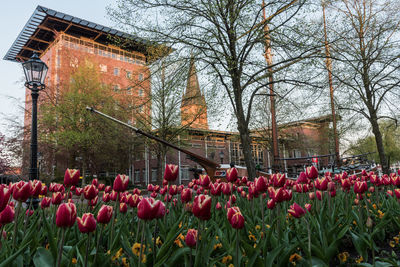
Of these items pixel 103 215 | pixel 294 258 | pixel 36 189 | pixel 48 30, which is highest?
pixel 48 30

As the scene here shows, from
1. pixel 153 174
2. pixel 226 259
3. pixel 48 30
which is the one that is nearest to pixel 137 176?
pixel 153 174

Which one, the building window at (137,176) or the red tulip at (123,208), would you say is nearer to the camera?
the red tulip at (123,208)

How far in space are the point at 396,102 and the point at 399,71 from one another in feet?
6.19

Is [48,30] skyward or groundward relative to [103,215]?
skyward

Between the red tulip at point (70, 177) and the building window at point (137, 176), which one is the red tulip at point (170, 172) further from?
the building window at point (137, 176)

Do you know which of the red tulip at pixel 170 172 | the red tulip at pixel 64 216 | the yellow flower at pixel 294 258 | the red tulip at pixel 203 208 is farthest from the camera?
the red tulip at pixel 170 172

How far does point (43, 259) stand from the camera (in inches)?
69.1

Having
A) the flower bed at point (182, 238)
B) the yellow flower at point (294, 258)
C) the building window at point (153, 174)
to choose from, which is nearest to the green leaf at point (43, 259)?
the flower bed at point (182, 238)

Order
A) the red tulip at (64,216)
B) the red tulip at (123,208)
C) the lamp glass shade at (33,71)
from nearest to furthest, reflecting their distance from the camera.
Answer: the red tulip at (64,216) → the red tulip at (123,208) → the lamp glass shade at (33,71)

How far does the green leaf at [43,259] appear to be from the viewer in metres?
1.71

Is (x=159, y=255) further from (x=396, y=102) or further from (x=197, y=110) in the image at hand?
(x=197, y=110)

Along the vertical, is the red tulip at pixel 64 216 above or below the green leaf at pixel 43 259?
above

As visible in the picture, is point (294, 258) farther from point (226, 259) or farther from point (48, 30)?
point (48, 30)

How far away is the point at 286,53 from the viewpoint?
9500mm
